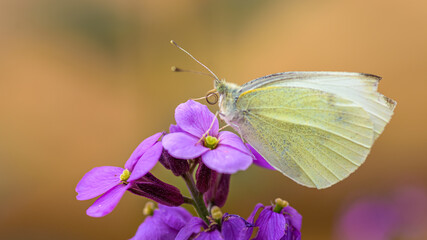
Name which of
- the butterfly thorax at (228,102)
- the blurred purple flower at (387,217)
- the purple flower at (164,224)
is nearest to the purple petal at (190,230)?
the purple flower at (164,224)

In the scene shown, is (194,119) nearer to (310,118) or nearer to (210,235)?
(210,235)

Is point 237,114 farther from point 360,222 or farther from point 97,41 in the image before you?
point 97,41

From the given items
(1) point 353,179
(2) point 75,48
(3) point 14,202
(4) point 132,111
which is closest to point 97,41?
(2) point 75,48

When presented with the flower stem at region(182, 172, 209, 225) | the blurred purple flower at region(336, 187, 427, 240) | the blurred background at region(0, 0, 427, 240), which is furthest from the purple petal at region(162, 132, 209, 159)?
the blurred background at region(0, 0, 427, 240)

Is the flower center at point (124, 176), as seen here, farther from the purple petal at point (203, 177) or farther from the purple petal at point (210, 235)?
the purple petal at point (210, 235)

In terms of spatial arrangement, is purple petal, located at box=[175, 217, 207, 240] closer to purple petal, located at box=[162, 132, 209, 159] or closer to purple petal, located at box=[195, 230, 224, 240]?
purple petal, located at box=[195, 230, 224, 240]

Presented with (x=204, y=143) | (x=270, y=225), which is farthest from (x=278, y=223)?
(x=204, y=143)
